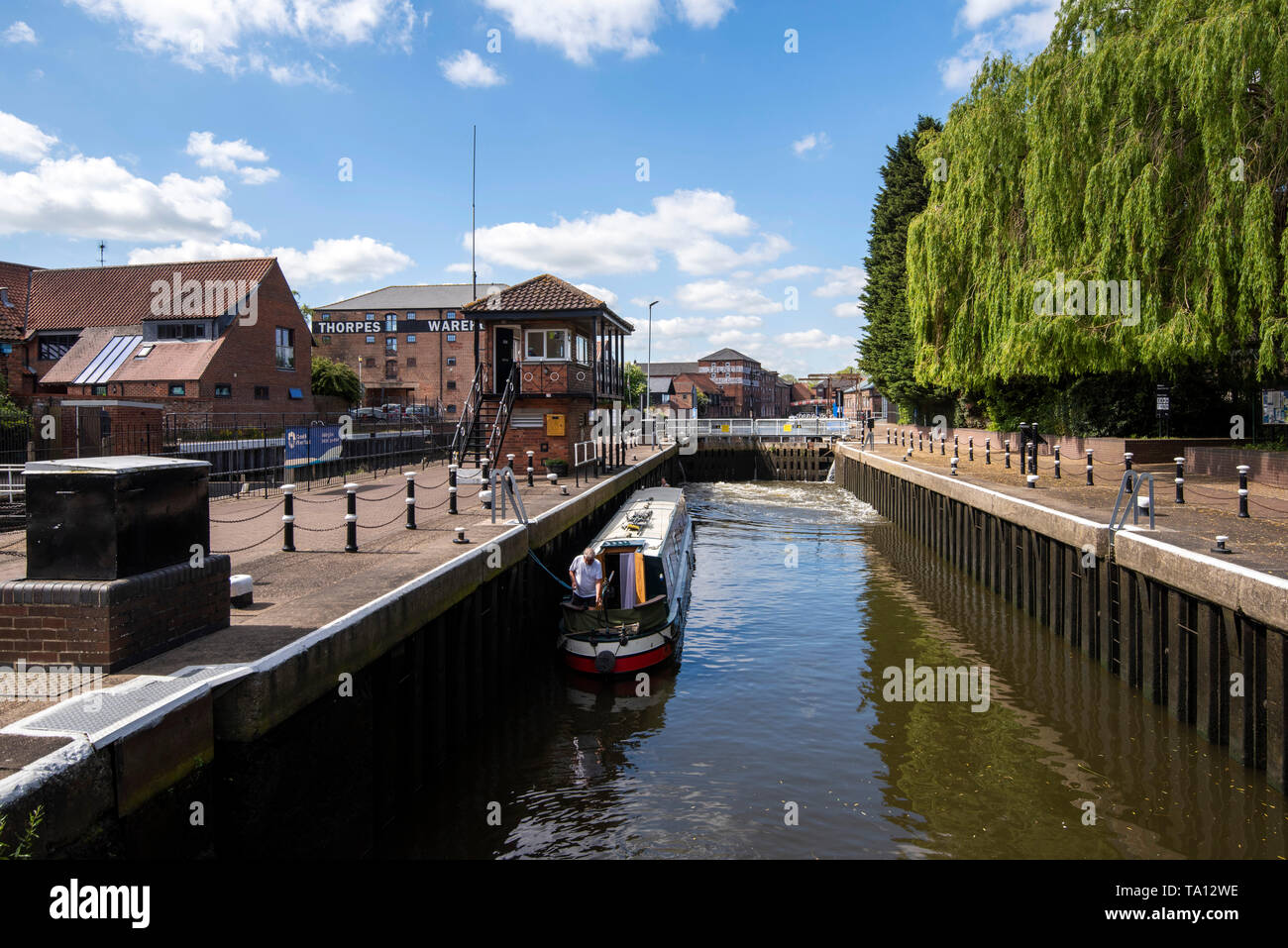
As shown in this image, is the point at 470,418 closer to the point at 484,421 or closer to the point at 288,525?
the point at 484,421

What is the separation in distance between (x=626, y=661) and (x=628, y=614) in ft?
2.57

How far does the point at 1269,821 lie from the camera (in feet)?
27.8

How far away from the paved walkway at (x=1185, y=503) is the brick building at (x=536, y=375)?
11944 mm

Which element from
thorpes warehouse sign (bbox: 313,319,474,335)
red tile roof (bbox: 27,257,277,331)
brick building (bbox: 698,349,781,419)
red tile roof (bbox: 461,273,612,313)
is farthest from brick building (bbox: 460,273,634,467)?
brick building (bbox: 698,349,781,419)

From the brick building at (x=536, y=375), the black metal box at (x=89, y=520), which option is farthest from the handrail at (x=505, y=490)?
the brick building at (x=536, y=375)

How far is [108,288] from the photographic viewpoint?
52.5 meters

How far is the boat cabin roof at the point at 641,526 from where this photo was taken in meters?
15.4

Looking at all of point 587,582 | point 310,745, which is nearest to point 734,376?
point 587,582

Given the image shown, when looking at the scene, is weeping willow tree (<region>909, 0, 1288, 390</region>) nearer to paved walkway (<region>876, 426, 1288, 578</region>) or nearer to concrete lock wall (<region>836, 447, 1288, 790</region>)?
paved walkway (<region>876, 426, 1288, 578</region>)

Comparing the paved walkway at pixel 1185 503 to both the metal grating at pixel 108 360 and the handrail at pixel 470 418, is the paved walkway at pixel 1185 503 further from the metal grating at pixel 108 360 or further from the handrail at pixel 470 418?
the metal grating at pixel 108 360
